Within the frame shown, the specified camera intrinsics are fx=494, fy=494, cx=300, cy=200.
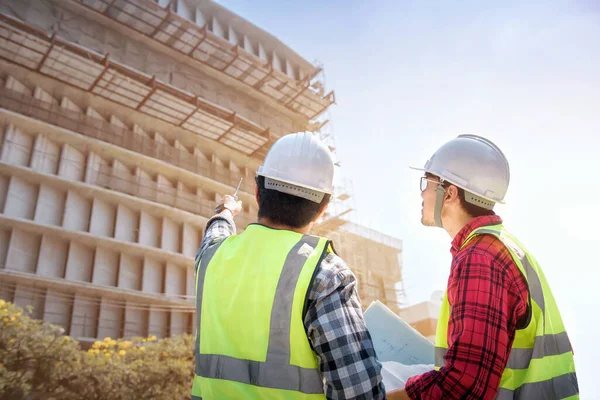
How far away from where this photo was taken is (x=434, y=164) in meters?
2.66

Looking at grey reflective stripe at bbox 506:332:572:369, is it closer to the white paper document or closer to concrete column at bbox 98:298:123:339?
the white paper document

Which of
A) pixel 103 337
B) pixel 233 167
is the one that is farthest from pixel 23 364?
pixel 233 167

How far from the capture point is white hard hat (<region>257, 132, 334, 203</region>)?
2.43 m

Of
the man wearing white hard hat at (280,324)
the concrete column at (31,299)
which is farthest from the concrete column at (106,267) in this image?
the man wearing white hard hat at (280,324)

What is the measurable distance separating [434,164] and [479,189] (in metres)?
0.28

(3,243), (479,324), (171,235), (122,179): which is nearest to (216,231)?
(479,324)

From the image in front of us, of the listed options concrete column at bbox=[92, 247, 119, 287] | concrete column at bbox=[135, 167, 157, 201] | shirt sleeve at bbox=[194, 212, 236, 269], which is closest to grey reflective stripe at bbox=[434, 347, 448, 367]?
shirt sleeve at bbox=[194, 212, 236, 269]

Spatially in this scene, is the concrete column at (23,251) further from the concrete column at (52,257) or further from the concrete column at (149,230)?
the concrete column at (149,230)

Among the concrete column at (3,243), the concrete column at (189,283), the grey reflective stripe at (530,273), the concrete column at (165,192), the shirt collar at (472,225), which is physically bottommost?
the grey reflective stripe at (530,273)

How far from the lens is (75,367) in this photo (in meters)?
13.0

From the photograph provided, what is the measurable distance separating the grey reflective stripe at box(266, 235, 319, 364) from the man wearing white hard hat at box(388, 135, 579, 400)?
0.52m

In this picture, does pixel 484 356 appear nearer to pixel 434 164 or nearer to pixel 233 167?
pixel 434 164

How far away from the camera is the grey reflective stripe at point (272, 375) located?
1.84 meters

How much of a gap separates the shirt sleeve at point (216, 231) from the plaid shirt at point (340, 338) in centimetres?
82
